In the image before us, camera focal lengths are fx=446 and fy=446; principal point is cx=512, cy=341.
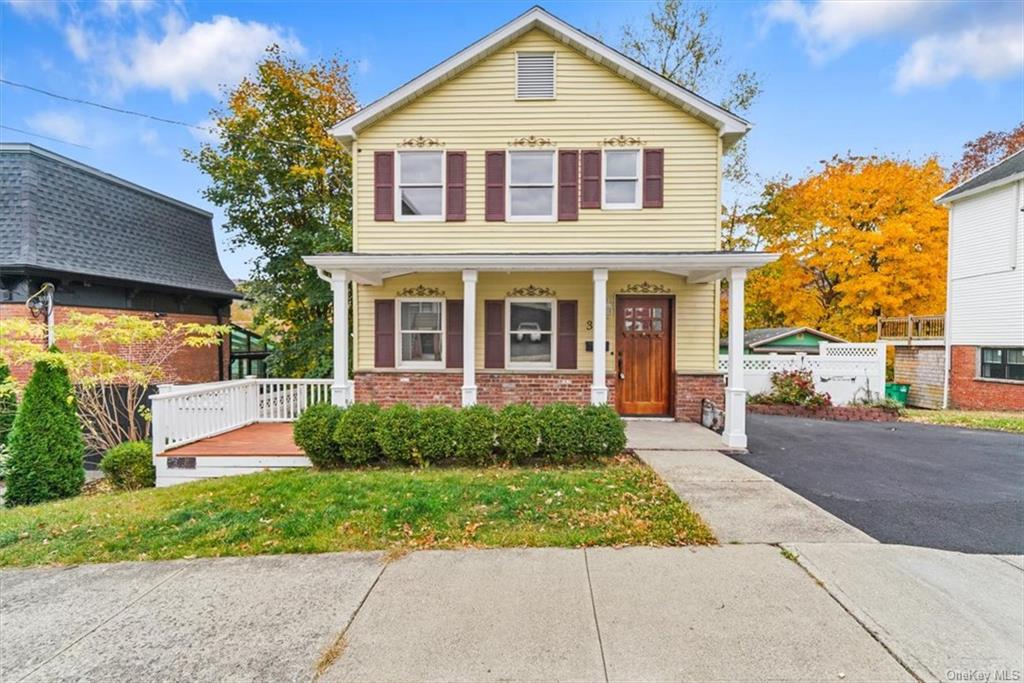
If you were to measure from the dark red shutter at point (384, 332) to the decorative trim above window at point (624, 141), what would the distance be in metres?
5.52

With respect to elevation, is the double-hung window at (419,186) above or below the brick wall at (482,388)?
above

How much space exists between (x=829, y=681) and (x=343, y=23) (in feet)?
54.8

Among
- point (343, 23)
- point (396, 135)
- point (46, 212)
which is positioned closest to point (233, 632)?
point (396, 135)

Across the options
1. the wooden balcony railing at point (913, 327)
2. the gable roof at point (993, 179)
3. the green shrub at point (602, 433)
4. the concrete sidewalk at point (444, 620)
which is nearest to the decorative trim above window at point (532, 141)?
the green shrub at point (602, 433)

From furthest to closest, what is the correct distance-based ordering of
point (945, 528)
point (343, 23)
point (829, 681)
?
1. point (343, 23)
2. point (945, 528)
3. point (829, 681)

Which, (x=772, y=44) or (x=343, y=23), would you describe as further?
(x=772, y=44)

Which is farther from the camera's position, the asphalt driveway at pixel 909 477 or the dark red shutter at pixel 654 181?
the dark red shutter at pixel 654 181

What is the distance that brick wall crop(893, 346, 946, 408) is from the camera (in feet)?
52.6

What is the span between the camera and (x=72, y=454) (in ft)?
22.2

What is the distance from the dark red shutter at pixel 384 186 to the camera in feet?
30.3

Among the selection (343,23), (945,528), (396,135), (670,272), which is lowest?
(945,528)

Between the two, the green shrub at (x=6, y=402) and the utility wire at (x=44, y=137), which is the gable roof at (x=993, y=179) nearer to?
the green shrub at (x=6, y=402)

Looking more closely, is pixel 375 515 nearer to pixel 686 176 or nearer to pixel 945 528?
pixel 945 528

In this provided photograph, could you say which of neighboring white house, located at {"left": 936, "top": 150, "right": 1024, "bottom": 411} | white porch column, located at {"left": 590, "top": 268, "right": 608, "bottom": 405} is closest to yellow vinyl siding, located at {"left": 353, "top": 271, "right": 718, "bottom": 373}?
white porch column, located at {"left": 590, "top": 268, "right": 608, "bottom": 405}
